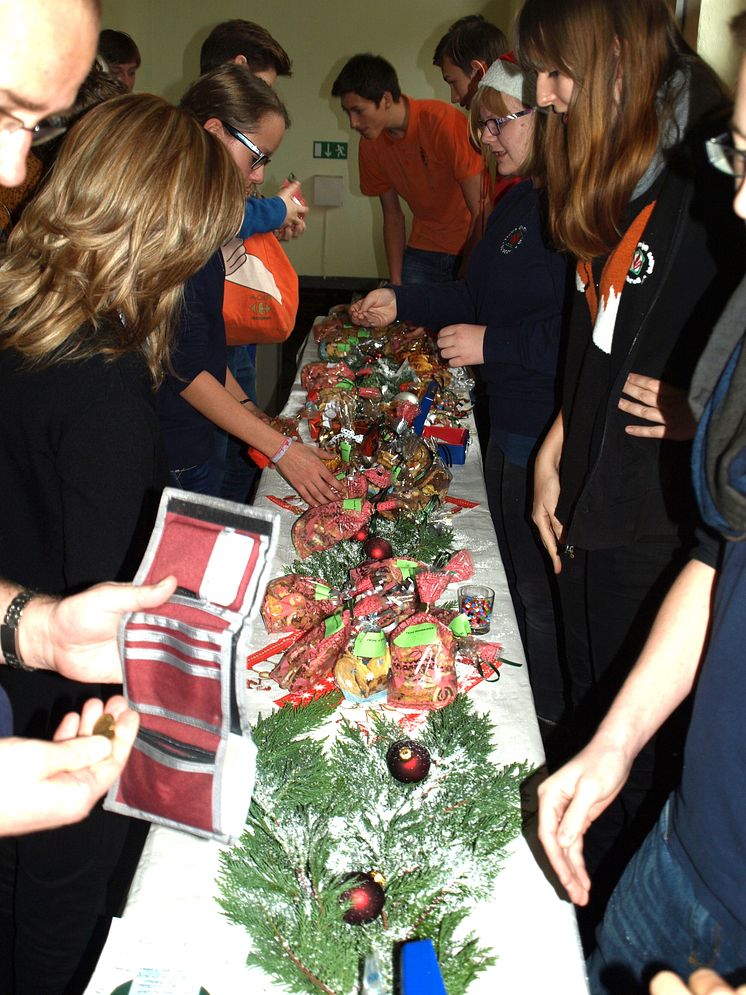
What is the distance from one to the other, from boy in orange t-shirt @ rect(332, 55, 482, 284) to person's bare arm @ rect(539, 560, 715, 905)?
4.18 m

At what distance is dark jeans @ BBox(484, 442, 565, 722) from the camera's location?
8.58ft

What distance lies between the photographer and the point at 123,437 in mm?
1288

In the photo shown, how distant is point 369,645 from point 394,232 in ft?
15.4

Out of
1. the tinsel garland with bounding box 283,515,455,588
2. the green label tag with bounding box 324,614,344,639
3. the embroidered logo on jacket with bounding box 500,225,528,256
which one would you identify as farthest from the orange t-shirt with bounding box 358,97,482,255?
the green label tag with bounding box 324,614,344,639

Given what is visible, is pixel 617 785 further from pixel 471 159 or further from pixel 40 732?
pixel 471 159

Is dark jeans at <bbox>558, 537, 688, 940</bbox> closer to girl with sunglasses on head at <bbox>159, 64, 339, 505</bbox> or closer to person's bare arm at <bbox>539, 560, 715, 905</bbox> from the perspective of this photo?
person's bare arm at <bbox>539, 560, 715, 905</bbox>

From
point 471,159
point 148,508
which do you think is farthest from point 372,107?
point 148,508

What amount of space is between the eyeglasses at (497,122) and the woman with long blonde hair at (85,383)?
1.14 metres

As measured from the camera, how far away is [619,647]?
1749 millimetres

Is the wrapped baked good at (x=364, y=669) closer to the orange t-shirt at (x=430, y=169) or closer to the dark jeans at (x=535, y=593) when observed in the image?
the dark jeans at (x=535, y=593)

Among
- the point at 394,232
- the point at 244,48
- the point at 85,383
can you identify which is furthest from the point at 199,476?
the point at 394,232

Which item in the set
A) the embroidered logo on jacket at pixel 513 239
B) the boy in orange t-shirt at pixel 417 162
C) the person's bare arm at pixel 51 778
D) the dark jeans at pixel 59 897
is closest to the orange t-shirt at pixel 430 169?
the boy in orange t-shirt at pixel 417 162

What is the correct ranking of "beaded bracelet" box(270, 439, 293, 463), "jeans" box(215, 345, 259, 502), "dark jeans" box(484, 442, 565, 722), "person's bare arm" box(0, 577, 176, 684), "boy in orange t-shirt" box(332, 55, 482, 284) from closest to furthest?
"person's bare arm" box(0, 577, 176, 684), "beaded bracelet" box(270, 439, 293, 463), "dark jeans" box(484, 442, 565, 722), "jeans" box(215, 345, 259, 502), "boy in orange t-shirt" box(332, 55, 482, 284)

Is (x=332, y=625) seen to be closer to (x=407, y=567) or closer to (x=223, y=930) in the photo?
(x=407, y=567)
